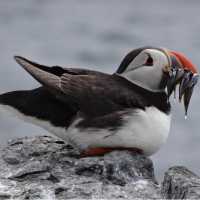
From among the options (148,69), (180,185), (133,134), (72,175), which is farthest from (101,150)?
(180,185)

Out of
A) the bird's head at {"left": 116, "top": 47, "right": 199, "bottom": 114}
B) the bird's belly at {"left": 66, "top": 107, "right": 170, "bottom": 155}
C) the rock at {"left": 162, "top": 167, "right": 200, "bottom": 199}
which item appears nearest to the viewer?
the rock at {"left": 162, "top": 167, "right": 200, "bottom": 199}

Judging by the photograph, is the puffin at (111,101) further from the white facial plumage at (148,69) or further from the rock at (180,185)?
the rock at (180,185)

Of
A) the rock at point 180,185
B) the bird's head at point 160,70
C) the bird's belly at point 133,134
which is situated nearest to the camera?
the rock at point 180,185

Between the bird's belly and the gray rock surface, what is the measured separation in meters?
0.10

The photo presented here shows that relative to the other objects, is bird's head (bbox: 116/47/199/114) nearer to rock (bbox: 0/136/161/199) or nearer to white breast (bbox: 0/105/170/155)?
white breast (bbox: 0/105/170/155)

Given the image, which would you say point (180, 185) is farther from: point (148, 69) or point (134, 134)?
→ point (148, 69)

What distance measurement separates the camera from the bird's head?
6.91 metres

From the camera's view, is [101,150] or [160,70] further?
[160,70]

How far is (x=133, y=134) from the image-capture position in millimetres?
6754

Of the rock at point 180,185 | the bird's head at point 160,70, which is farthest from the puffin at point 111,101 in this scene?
the rock at point 180,185

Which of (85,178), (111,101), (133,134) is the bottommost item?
(85,178)

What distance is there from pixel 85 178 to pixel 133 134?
616 mm

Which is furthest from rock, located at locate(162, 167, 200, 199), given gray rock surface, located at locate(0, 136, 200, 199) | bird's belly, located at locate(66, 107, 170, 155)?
bird's belly, located at locate(66, 107, 170, 155)

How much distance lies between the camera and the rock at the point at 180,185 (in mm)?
6066
